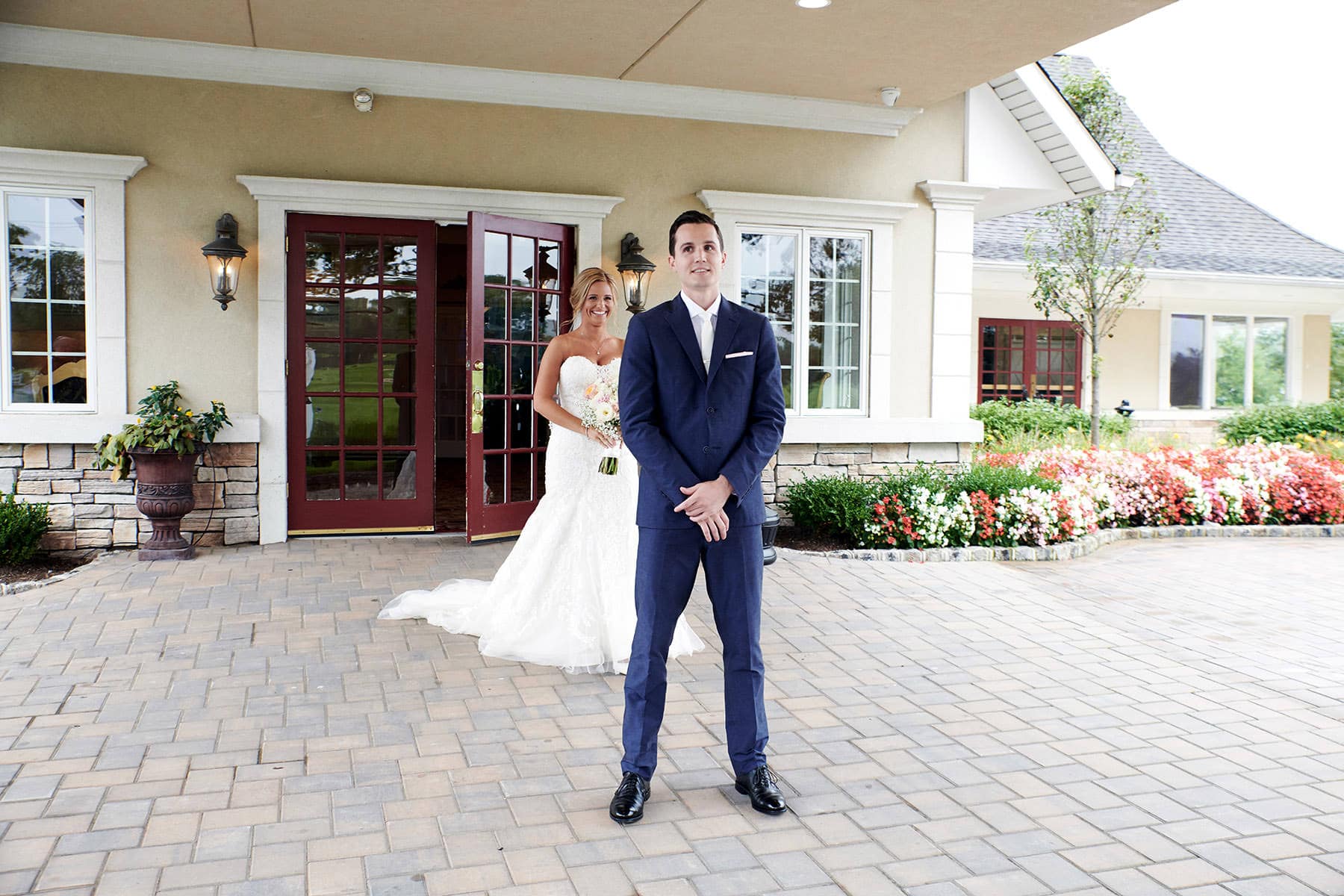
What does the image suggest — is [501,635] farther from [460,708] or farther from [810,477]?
[810,477]

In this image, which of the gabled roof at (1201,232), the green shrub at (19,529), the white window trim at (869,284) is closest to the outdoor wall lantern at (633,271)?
the white window trim at (869,284)

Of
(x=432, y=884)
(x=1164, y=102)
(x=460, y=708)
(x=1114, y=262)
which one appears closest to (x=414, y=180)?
(x=460, y=708)

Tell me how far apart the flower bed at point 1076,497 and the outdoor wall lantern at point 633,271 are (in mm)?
2114

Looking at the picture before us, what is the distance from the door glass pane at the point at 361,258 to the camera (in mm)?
8188

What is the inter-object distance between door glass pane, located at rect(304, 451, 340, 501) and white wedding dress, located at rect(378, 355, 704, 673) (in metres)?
3.00

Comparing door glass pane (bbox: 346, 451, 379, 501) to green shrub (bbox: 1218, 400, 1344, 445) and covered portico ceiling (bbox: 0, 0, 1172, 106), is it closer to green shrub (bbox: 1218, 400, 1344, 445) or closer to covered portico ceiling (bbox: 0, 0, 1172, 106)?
covered portico ceiling (bbox: 0, 0, 1172, 106)

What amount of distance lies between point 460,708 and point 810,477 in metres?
5.33

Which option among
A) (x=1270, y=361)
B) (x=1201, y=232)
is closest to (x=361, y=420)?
(x=1201, y=232)

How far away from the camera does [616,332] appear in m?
8.62

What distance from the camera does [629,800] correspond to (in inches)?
131

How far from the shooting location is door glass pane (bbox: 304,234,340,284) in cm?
809

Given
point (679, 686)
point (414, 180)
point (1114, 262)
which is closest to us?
point (679, 686)

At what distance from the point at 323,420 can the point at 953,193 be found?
235 inches

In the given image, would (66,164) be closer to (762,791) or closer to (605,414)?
(605,414)
